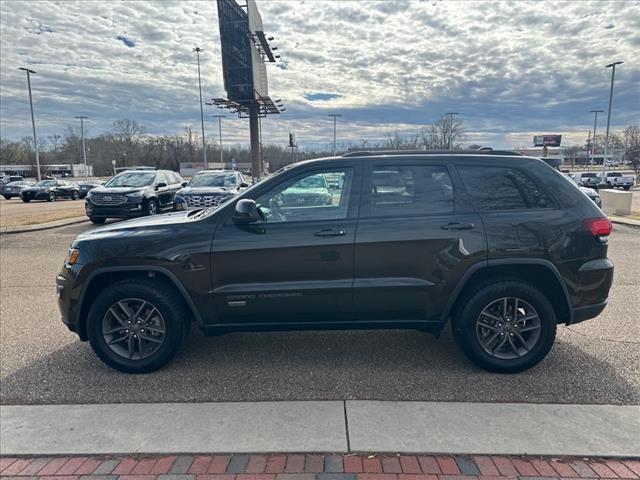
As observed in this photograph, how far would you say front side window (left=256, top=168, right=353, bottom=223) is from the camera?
3.47 m

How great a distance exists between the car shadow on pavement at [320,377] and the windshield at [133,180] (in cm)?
1066

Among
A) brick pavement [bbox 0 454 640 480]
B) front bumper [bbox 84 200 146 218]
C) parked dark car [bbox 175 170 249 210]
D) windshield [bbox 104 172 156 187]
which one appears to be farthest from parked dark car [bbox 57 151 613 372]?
windshield [bbox 104 172 156 187]

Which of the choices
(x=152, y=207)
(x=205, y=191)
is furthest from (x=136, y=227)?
(x=152, y=207)

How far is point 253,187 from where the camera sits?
353 centimetres

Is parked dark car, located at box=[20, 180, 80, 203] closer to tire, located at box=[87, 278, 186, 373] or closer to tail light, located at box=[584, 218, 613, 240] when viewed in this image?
tire, located at box=[87, 278, 186, 373]

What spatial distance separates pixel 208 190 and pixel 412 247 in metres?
9.72

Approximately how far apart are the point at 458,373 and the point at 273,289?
1.74 metres

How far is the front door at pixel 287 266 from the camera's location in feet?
11.0

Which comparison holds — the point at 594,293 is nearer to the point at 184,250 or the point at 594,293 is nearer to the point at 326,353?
the point at 326,353

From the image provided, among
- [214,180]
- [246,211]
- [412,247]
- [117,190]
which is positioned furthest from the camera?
[214,180]

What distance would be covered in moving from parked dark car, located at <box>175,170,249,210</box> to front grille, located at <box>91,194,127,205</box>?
5.46 ft

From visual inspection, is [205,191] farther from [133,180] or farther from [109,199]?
[133,180]

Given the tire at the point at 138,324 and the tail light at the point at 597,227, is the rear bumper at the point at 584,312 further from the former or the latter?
the tire at the point at 138,324

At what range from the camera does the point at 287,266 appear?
3359mm
